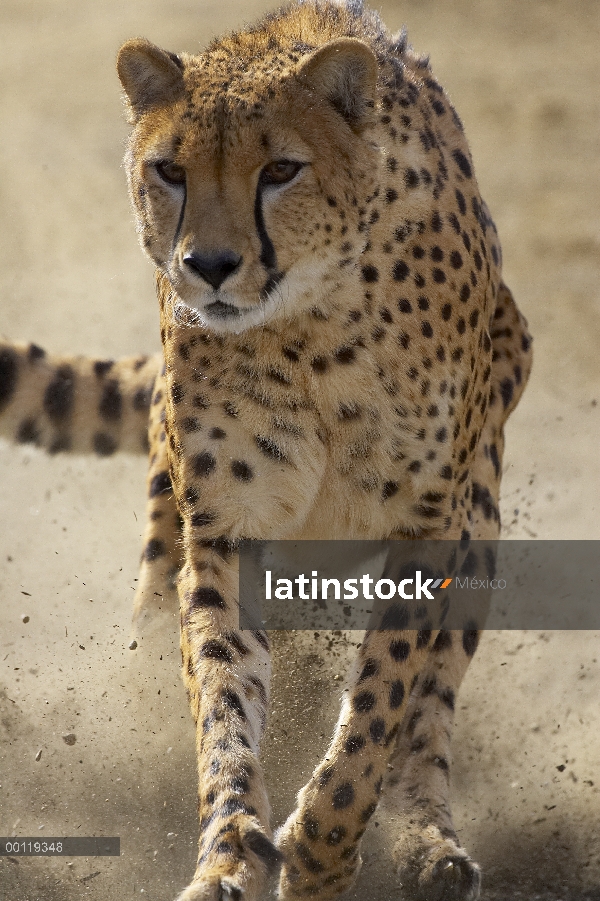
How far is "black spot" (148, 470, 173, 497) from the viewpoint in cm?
381

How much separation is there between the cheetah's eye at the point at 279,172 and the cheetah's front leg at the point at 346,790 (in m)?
1.24

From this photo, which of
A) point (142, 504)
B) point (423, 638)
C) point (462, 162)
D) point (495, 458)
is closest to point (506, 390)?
point (495, 458)

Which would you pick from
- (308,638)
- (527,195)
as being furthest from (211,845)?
(527,195)

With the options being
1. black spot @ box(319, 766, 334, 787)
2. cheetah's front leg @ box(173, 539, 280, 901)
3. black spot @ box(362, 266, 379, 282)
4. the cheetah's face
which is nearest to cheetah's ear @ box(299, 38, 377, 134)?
the cheetah's face

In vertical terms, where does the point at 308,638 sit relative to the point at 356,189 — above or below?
below

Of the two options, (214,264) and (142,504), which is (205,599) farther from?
(142,504)

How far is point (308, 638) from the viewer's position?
14.0 ft

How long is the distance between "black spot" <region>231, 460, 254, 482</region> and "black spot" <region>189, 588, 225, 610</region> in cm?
29

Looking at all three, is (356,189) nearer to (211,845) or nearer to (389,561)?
(389,561)

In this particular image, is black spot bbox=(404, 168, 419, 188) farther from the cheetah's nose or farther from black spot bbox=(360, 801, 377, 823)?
black spot bbox=(360, 801, 377, 823)

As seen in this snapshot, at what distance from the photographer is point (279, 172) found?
8.75 ft

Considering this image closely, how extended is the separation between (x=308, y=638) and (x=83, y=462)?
6.19 feet

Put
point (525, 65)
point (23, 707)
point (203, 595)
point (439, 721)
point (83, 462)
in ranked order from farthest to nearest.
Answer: point (525, 65), point (83, 462), point (23, 707), point (439, 721), point (203, 595)

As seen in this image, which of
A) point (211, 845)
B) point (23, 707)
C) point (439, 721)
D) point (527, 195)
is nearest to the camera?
point (211, 845)
